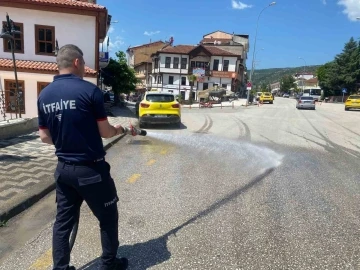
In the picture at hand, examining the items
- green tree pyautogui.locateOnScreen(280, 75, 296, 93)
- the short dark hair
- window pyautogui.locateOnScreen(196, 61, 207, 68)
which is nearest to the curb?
the short dark hair

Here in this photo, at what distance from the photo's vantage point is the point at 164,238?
3.26m

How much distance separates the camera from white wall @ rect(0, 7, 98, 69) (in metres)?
16.4

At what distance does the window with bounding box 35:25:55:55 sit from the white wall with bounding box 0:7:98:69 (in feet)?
0.58

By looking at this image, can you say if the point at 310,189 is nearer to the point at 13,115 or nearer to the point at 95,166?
the point at 95,166

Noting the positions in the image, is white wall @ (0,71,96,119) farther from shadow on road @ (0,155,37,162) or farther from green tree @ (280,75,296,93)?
green tree @ (280,75,296,93)

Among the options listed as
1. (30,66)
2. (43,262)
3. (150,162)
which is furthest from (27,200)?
(30,66)

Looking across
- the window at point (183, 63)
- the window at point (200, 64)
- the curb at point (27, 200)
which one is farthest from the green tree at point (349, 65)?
the curb at point (27, 200)

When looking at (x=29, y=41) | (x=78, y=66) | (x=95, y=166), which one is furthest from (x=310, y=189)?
(x=29, y=41)

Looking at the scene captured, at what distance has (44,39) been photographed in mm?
16938

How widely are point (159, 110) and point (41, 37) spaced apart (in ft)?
31.4

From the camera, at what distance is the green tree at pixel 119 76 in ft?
84.5

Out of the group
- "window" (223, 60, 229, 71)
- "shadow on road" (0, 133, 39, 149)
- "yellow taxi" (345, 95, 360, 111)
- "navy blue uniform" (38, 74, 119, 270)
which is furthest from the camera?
"window" (223, 60, 229, 71)

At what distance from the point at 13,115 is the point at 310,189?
9.81m

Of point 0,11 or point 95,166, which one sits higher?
point 0,11
